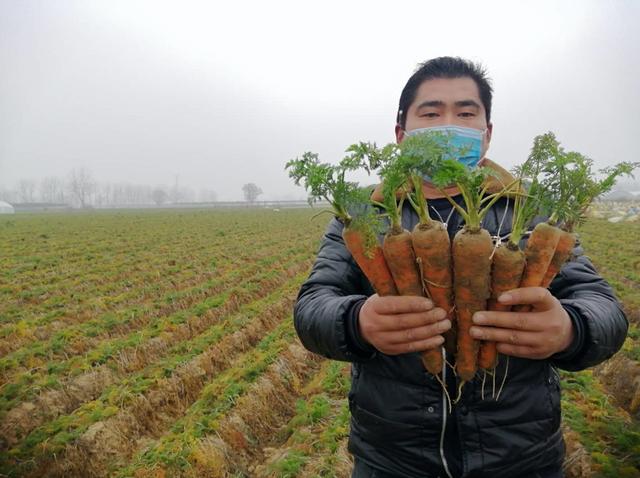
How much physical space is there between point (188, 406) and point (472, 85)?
16.6 feet

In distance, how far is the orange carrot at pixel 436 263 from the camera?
160 centimetres

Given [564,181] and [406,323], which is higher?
[564,181]

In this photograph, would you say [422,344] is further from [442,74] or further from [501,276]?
[442,74]

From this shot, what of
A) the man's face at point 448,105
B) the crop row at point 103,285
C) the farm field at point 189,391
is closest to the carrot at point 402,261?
the man's face at point 448,105

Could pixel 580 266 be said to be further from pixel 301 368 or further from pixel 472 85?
pixel 301 368

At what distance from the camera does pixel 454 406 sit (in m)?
1.78

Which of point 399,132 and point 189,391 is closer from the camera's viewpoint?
point 399,132

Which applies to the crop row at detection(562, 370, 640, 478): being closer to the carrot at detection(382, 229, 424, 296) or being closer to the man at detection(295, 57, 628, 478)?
the man at detection(295, 57, 628, 478)

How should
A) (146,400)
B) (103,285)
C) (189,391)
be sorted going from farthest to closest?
(103,285) → (189,391) → (146,400)


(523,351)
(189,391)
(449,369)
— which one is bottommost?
(189,391)

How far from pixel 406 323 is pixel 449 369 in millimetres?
551

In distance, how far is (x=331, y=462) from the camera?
3.84 m

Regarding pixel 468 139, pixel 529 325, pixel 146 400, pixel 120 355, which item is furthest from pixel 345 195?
pixel 120 355

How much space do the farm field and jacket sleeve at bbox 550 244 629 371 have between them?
9.02ft
